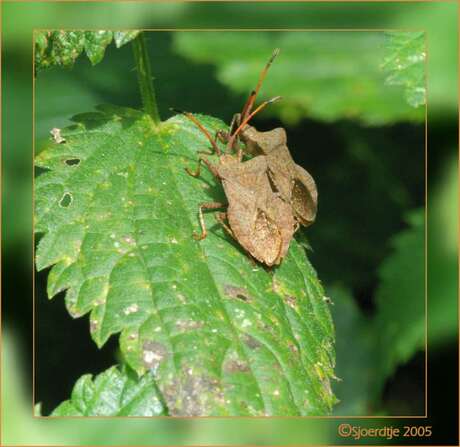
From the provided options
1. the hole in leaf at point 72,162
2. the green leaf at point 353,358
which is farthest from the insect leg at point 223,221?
the green leaf at point 353,358

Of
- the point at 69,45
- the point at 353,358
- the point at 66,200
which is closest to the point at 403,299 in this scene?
the point at 353,358

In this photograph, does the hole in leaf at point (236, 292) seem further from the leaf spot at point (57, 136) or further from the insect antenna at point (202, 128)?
the leaf spot at point (57, 136)

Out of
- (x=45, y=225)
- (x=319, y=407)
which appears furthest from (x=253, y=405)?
(x=45, y=225)

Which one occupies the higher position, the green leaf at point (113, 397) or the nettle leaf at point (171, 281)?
the nettle leaf at point (171, 281)

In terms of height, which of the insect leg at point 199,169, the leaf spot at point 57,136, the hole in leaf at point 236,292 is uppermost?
the leaf spot at point 57,136

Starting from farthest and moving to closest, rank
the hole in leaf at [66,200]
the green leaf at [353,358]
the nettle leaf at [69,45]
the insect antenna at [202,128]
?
the green leaf at [353,358]
the insect antenna at [202,128]
the nettle leaf at [69,45]
the hole in leaf at [66,200]

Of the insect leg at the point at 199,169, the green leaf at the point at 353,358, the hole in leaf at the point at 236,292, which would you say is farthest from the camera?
the green leaf at the point at 353,358

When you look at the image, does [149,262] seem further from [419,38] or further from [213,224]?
[419,38]

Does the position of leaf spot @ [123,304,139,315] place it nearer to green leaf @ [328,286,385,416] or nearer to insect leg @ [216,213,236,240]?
insect leg @ [216,213,236,240]
